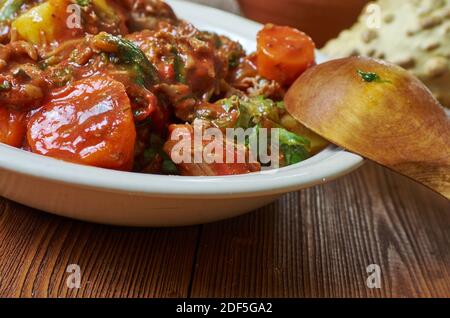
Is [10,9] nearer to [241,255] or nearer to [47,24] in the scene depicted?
[47,24]

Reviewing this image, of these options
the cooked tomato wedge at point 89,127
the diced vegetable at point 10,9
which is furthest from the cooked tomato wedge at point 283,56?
the diced vegetable at point 10,9

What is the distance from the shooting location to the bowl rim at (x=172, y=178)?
4.06 feet

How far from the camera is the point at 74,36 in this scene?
1.72m

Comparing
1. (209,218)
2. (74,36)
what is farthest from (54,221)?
(74,36)

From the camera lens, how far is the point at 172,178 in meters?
1.31

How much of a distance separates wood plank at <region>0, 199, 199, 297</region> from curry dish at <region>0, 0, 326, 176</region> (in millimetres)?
204

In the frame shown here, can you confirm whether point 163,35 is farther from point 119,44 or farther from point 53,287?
point 53,287

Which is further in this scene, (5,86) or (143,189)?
(5,86)

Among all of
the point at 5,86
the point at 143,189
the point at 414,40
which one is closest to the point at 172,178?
the point at 143,189

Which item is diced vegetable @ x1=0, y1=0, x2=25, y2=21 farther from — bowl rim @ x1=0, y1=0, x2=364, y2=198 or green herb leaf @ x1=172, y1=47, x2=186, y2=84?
bowl rim @ x1=0, y1=0, x2=364, y2=198

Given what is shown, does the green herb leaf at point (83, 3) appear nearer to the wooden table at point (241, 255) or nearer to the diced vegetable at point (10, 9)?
the diced vegetable at point (10, 9)

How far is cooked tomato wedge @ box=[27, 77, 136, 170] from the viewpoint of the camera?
1.40m

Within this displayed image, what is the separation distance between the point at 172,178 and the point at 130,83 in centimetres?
37

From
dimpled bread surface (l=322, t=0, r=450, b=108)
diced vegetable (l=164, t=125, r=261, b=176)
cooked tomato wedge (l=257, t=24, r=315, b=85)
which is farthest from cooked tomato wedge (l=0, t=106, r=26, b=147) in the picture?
dimpled bread surface (l=322, t=0, r=450, b=108)
